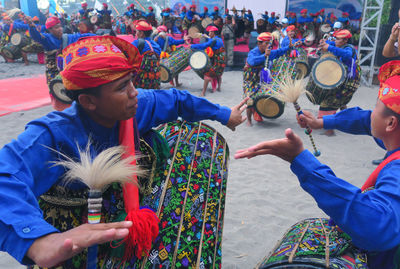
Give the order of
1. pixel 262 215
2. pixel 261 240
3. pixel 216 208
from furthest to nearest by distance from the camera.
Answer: pixel 262 215
pixel 261 240
pixel 216 208

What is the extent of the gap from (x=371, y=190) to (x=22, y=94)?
27.2ft

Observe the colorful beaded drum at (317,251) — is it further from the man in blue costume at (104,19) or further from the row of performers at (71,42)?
the man in blue costume at (104,19)

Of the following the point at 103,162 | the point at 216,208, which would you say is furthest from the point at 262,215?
the point at 103,162

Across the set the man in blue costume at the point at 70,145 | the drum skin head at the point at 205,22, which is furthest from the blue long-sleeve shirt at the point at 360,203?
the drum skin head at the point at 205,22

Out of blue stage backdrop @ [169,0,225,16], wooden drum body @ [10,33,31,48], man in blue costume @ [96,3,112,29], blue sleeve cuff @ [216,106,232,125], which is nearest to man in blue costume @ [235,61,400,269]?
blue sleeve cuff @ [216,106,232,125]

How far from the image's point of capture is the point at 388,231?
1.03 m

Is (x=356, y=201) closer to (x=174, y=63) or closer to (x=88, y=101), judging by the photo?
(x=88, y=101)

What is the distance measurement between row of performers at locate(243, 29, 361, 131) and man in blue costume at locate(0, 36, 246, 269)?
10.6 feet

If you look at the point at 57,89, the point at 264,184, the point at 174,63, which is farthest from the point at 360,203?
the point at 174,63

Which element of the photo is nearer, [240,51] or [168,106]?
[168,106]

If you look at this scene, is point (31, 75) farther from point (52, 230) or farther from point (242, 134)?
point (52, 230)

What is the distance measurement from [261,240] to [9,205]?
7.11 feet

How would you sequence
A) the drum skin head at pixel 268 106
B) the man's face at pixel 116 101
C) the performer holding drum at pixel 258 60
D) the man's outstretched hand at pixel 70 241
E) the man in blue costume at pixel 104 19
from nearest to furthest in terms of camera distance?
the man's outstretched hand at pixel 70 241 → the man's face at pixel 116 101 → the drum skin head at pixel 268 106 → the performer holding drum at pixel 258 60 → the man in blue costume at pixel 104 19

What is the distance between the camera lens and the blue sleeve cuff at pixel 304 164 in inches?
44.2
